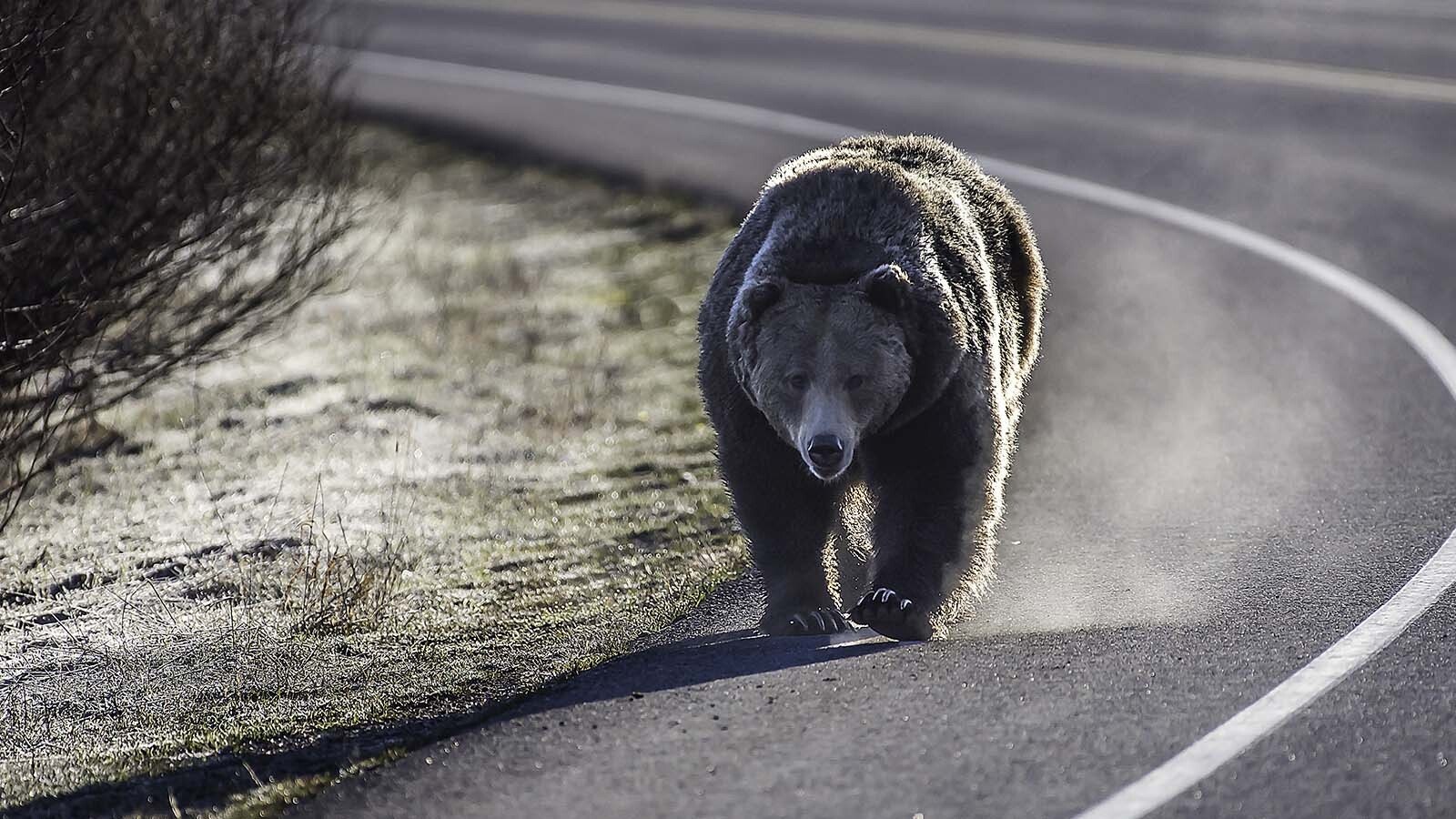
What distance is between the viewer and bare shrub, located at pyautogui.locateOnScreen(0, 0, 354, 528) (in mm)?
8422

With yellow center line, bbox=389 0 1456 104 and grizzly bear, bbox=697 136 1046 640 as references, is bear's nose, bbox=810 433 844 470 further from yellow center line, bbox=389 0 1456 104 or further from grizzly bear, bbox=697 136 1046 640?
yellow center line, bbox=389 0 1456 104

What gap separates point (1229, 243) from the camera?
14.5 meters

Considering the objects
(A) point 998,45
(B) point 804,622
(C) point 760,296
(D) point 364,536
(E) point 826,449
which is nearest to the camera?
(E) point 826,449

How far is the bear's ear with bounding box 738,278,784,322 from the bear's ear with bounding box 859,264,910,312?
31 cm

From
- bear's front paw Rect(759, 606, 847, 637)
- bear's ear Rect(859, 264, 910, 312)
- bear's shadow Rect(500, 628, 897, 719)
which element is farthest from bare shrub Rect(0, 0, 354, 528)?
bear's ear Rect(859, 264, 910, 312)

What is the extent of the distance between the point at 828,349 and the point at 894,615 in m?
1.01

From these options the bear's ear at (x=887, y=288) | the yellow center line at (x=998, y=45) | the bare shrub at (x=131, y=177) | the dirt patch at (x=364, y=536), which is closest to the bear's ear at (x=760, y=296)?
the bear's ear at (x=887, y=288)

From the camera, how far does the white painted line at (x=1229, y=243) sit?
5.62 metres

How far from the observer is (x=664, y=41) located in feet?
90.3

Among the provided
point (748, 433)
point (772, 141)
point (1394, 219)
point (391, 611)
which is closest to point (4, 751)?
point (391, 611)

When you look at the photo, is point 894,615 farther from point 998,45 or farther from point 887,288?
point 998,45

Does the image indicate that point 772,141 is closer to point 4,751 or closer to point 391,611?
point 391,611

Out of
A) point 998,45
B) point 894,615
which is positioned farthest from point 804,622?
point 998,45

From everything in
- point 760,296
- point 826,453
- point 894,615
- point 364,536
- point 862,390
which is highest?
point 760,296
